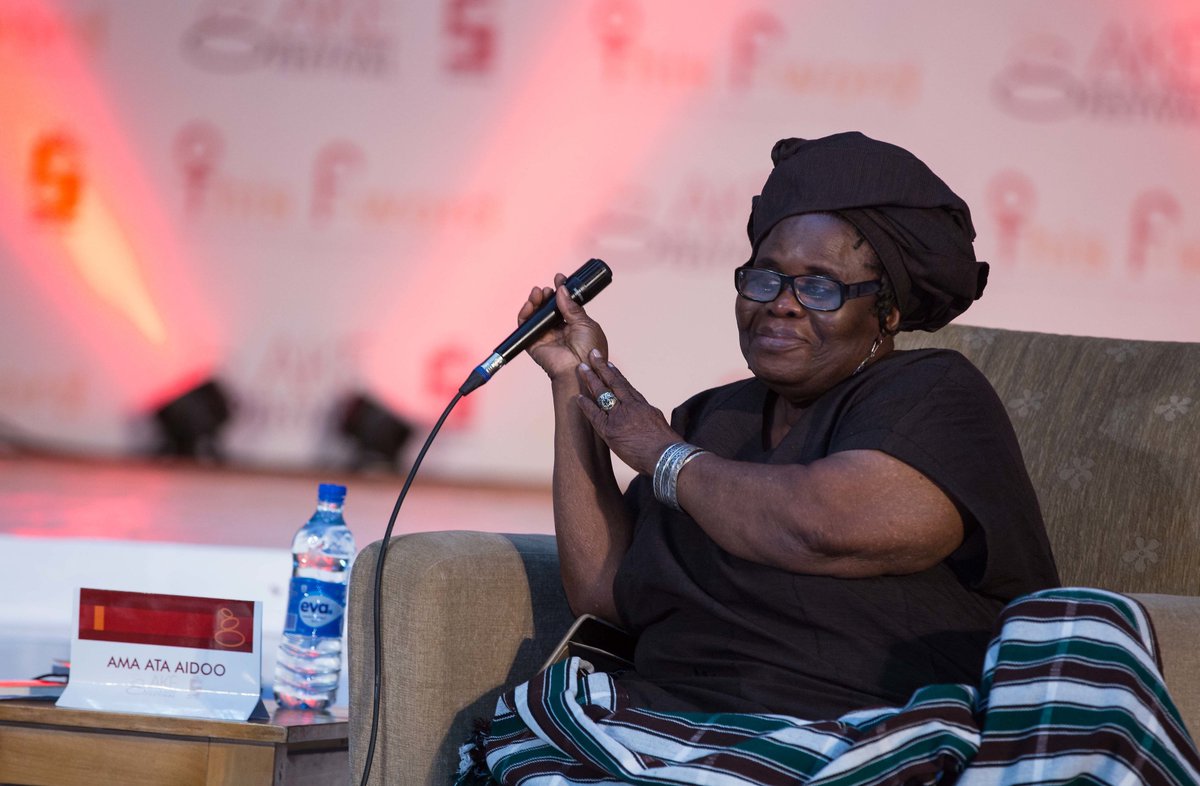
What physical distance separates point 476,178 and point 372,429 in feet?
3.47

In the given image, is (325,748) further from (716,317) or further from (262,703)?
(716,317)

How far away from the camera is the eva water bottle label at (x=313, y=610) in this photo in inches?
75.1

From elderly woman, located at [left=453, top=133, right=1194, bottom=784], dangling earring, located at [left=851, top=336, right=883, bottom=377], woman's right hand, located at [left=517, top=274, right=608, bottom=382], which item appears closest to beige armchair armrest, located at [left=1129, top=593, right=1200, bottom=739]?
elderly woman, located at [left=453, top=133, right=1194, bottom=784]

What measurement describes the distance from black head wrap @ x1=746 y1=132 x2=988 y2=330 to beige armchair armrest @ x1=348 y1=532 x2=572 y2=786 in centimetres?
54

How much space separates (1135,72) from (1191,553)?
387 cm

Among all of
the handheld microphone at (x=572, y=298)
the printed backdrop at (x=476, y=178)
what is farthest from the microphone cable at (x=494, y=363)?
the printed backdrop at (x=476, y=178)

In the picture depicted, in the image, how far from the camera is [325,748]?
1717 millimetres

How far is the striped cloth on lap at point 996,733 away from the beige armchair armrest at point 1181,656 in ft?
0.06

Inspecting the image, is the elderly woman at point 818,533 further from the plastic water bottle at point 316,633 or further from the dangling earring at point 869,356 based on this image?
the plastic water bottle at point 316,633

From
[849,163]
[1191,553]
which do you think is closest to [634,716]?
[849,163]

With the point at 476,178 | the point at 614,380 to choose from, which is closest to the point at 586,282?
the point at 614,380

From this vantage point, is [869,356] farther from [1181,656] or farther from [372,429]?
[372,429]

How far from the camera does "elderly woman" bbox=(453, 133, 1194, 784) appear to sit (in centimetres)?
136

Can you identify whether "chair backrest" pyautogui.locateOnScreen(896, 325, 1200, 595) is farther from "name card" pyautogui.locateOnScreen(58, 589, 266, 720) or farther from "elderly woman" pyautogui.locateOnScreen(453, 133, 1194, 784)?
"name card" pyautogui.locateOnScreen(58, 589, 266, 720)
